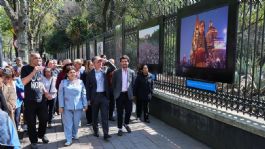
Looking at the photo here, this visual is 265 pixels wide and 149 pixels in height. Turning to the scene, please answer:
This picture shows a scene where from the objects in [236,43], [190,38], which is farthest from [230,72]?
[190,38]

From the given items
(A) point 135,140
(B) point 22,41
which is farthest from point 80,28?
(A) point 135,140

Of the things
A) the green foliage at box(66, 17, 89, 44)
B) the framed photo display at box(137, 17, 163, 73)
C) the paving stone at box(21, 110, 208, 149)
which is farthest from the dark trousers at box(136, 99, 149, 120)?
the green foliage at box(66, 17, 89, 44)

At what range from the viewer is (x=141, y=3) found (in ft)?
A: 79.4

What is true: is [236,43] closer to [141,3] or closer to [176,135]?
[176,135]

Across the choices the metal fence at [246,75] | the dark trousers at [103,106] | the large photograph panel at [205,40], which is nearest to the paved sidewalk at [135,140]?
the dark trousers at [103,106]

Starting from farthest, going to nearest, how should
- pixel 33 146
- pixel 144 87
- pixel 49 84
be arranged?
pixel 144 87
pixel 49 84
pixel 33 146

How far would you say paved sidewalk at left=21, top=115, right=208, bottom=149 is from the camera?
6.96m

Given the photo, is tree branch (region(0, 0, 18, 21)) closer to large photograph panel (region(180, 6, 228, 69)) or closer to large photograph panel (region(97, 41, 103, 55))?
large photograph panel (region(97, 41, 103, 55))

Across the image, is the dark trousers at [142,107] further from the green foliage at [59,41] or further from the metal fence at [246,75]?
the green foliage at [59,41]

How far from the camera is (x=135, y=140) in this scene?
743cm

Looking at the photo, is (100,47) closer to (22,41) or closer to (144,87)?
(22,41)

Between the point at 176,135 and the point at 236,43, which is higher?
the point at 236,43

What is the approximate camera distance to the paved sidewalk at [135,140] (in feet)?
22.8

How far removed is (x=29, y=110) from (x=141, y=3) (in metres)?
18.7
